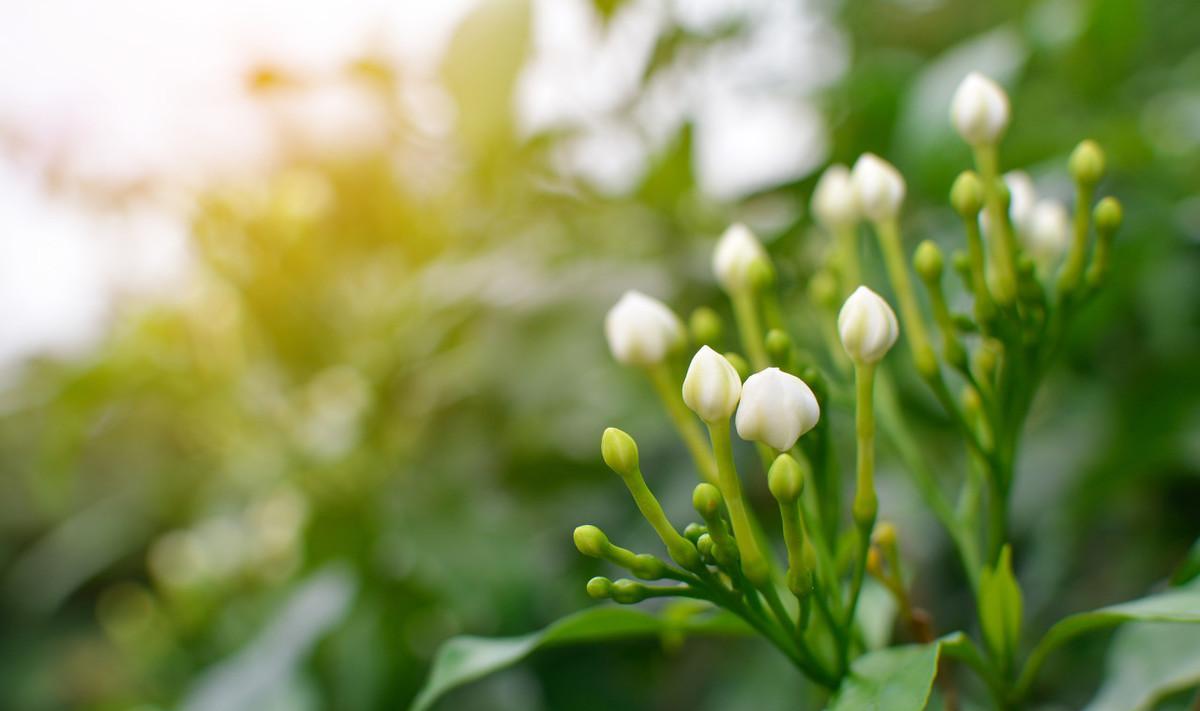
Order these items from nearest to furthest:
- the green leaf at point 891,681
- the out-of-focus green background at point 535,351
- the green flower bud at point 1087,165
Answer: the green leaf at point 891,681 → the green flower bud at point 1087,165 → the out-of-focus green background at point 535,351

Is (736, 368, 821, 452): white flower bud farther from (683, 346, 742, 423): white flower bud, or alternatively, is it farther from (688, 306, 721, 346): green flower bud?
(688, 306, 721, 346): green flower bud

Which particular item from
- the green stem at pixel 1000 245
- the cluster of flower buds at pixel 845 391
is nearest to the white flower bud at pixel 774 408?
the cluster of flower buds at pixel 845 391

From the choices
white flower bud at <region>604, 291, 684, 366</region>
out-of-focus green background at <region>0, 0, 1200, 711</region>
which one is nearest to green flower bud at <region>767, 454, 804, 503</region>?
white flower bud at <region>604, 291, 684, 366</region>

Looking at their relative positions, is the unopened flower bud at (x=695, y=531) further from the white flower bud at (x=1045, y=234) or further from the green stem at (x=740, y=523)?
the white flower bud at (x=1045, y=234)

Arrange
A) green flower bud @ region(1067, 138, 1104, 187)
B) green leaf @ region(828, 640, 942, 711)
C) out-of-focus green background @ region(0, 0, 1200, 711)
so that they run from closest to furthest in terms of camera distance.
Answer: green leaf @ region(828, 640, 942, 711), green flower bud @ region(1067, 138, 1104, 187), out-of-focus green background @ region(0, 0, 1200, 711)

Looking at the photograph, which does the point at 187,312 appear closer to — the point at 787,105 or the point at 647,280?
the point at 647,280

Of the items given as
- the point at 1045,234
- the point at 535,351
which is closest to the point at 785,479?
the point at 1045,234
